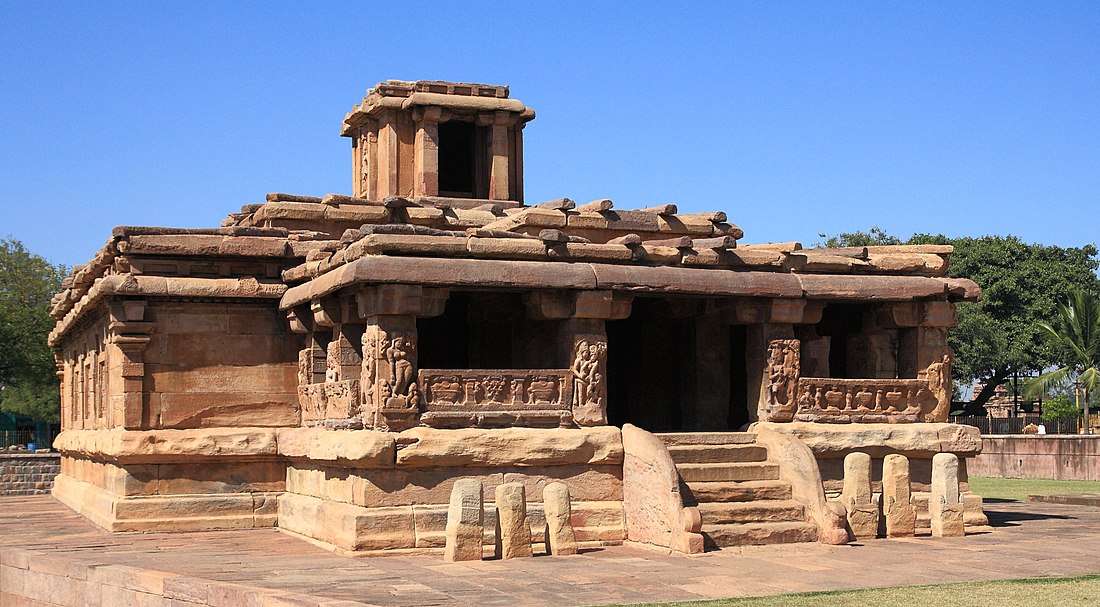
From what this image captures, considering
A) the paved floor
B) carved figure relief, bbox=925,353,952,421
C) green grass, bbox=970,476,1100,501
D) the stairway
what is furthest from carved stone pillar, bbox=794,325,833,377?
green grass, bbox=970,476,1100,501

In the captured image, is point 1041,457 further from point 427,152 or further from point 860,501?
point 860,501

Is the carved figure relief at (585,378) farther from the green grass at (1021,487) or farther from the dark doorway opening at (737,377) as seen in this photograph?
the green grass at (1021,487)

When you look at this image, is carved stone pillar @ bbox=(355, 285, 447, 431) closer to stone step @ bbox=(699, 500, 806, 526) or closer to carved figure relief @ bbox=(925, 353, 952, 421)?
stone step @ bbox=(699, 500, 806, 526)

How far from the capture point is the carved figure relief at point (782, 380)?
48.6 feet

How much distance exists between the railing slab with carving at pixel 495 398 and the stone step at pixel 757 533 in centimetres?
195

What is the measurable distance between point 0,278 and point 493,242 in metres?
42.3

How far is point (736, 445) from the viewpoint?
14562mm

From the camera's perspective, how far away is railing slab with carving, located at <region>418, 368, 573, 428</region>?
13.3 meters

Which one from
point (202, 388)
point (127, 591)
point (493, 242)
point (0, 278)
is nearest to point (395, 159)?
point (202, 388)

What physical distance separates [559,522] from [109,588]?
4.04 metres

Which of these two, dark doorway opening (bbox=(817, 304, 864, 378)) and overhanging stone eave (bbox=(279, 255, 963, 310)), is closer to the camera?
overhanging stone eave (bbox=(279, 255, 963, 310))

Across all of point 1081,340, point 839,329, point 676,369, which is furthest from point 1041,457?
point 676,369

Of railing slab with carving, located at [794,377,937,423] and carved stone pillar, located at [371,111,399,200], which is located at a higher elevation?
carved stone pillar, located at [371,111,399,200]

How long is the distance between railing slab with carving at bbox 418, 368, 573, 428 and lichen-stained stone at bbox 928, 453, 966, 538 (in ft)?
13.1
